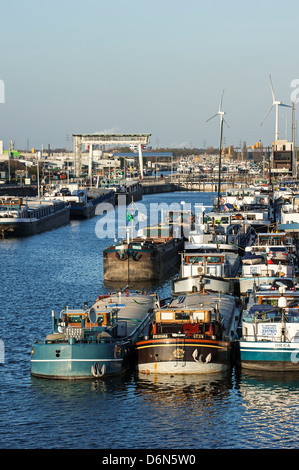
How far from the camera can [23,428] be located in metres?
24.7

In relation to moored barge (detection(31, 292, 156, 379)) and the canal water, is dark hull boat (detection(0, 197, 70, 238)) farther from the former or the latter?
moored barge (detection(31, 292, 156, 379))

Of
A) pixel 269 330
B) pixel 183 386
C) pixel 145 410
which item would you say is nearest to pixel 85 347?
pixel 145 410

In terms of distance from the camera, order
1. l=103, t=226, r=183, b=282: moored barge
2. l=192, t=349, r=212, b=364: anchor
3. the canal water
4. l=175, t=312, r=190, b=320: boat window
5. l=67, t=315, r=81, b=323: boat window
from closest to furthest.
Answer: the canal water, l=192, t=349, r=212, b=364: anchor, l=175, t=312, r=190, b=320: boat window, l=67, t=315, r=81, b=323: boat window, l=103, t=226, r=183, b=282: moored barge

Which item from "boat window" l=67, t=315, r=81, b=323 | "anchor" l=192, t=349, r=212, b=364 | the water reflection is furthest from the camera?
"boat window" l=67, t=315, r=81, b=323

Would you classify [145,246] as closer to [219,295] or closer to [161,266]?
[161,266]

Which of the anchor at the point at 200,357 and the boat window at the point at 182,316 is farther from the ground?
the boat window at the point at 182,316

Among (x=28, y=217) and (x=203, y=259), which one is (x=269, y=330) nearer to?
(x=203, y=259)

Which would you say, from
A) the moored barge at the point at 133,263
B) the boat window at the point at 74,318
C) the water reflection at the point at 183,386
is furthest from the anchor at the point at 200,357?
the moored barge at the point at 133,263

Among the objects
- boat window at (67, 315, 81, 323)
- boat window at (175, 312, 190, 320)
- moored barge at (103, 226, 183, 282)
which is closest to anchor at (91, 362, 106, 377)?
boat window at (67, 315, 81, 323)

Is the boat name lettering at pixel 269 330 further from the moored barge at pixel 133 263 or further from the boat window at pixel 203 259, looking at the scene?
the moored barge at pixel 133 263

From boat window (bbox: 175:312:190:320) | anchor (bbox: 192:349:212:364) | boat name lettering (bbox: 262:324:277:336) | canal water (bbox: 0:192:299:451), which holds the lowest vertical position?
canal water (bbox: 0:192:299:451)

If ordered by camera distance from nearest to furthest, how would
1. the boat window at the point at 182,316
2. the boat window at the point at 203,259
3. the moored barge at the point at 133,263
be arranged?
1. the boat window at the point at 182,316
2. the boat window at the point at 203,259
3. the moored barge at the point at 133,263

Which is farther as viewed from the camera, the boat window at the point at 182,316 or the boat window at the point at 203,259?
the boat window at the point at 203,259

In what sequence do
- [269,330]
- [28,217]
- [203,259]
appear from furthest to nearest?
[28,217], [203,259], [269,330]
